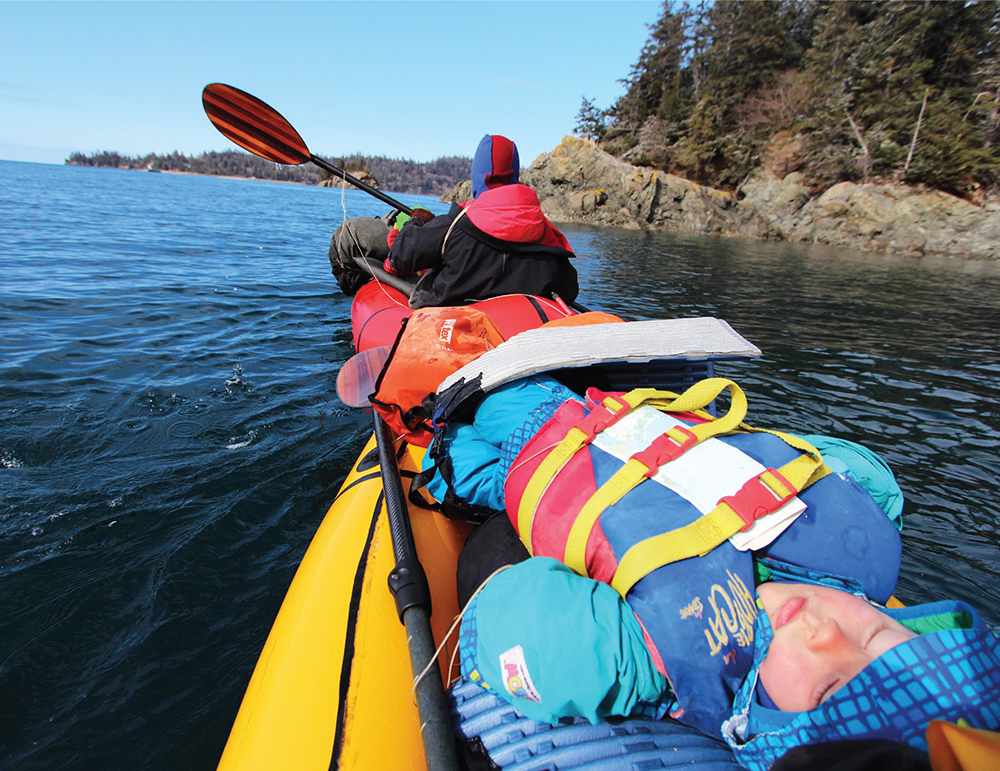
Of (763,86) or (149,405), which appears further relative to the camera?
(763,86)

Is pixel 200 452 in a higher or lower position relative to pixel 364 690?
lower

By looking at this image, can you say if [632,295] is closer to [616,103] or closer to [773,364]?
[773,364]

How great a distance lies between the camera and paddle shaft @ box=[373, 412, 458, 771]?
1084 mm

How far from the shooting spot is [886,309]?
29.5 feet

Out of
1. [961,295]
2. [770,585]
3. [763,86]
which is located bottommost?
[961,295]

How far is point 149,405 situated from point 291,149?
120 inches

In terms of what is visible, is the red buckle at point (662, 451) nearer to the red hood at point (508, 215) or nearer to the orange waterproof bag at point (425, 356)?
the orange waterproof bag at point (425, 356)

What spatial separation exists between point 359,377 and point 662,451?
2433 mm

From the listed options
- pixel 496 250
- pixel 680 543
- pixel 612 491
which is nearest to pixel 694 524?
pixel 680 543

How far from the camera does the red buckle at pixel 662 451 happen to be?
1.26 metres

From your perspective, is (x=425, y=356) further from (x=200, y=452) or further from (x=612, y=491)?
(x=200, y=452)

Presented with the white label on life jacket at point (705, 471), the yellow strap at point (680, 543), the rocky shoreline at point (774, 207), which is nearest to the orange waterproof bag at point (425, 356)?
the white label on life jacket at point (705, 471)

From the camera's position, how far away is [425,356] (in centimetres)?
218

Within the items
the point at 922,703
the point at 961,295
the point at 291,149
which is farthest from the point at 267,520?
the point at 961,295
